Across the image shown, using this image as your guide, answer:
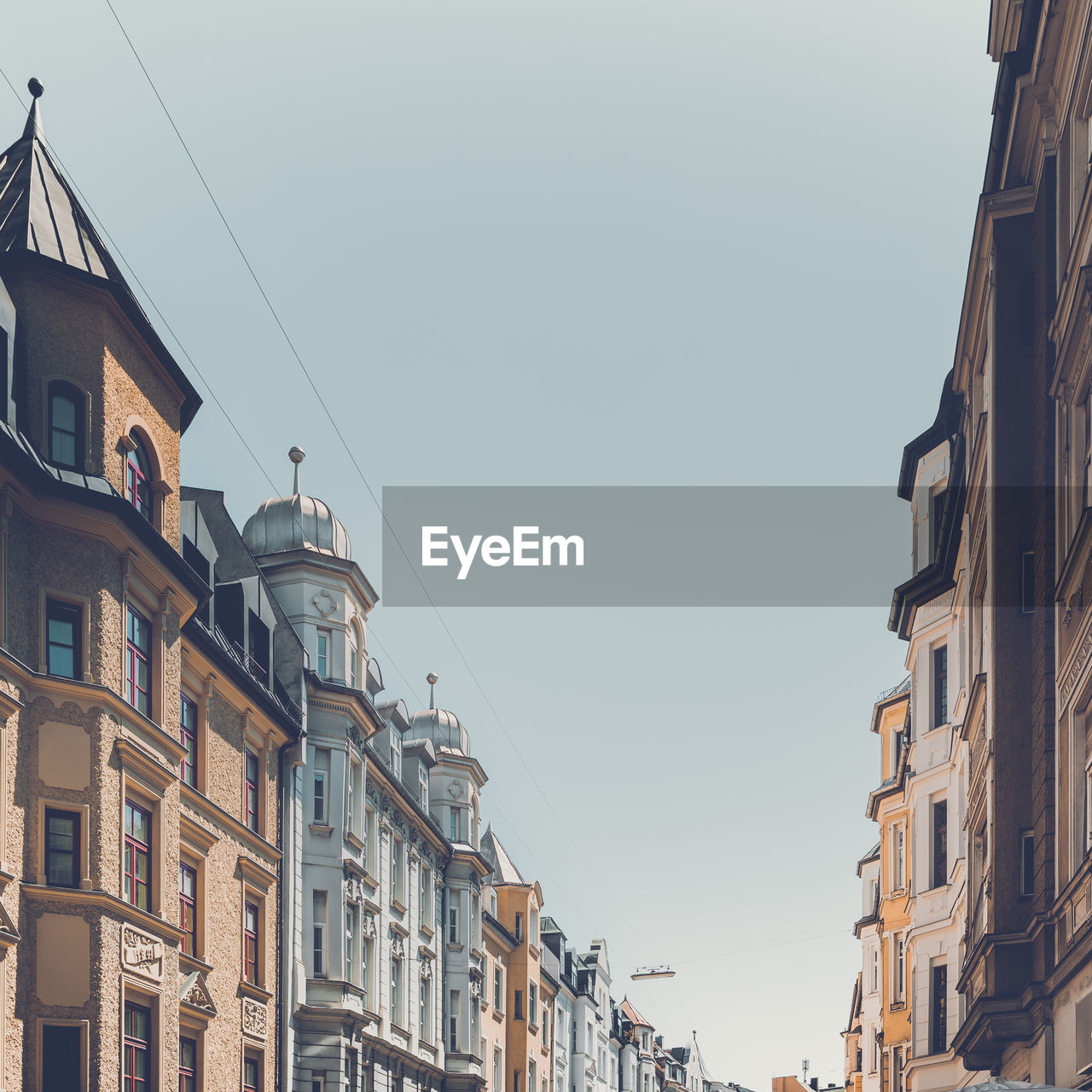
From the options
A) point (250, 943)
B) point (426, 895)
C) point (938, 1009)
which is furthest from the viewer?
point (426, 895)

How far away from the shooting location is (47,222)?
2377 centimetres

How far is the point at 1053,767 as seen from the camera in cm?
1916

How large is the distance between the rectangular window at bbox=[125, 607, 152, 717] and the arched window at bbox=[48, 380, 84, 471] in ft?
8.02

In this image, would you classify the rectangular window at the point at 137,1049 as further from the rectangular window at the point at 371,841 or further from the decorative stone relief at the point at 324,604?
the rectangular window at the point at 371,841

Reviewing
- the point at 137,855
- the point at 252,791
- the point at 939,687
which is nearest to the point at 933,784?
the point at 939,687

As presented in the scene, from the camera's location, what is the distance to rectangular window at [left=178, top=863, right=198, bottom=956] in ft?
90.4

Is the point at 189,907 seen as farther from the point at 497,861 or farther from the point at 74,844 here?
the point at 497,861

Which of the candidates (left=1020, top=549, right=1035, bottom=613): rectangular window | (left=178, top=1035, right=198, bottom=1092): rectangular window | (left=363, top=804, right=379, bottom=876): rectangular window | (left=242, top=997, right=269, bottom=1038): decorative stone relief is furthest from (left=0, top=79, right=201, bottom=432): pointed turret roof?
(left=363, top=804, right=379, bottom=876): rectangular window

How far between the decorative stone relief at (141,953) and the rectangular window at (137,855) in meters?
0.51

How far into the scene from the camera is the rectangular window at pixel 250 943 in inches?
1227

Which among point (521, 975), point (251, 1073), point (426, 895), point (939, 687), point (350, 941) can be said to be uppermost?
point (939, 687)

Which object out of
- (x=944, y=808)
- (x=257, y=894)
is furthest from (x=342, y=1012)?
(x=944, y=808)

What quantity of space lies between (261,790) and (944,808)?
48.5 ft

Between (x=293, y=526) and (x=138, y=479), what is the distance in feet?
45.6
